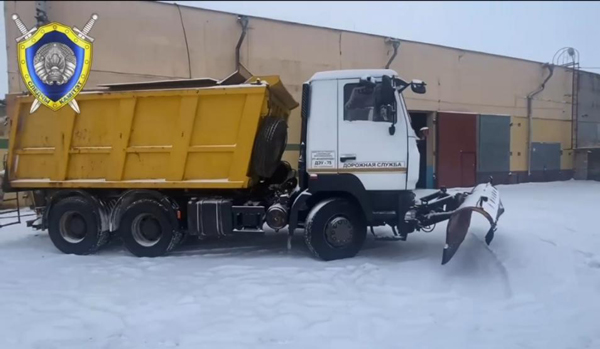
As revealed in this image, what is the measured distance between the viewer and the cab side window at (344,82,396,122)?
19.3ft

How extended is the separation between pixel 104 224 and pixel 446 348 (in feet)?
17.8

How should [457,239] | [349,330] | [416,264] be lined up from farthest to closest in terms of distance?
[416,264] → [457,239] → [349,330]

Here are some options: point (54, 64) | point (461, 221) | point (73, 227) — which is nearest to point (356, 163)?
point (461, 221)

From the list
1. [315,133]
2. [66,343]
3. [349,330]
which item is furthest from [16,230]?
[349,330]

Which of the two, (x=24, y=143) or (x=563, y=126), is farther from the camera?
(x=563, y=126)

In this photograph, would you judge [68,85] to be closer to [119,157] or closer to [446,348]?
[119,157]

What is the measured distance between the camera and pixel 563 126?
11.0 metres

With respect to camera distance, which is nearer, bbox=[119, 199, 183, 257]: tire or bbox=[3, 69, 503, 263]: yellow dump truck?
bbox=[3, 69, 503, 263]: yellow dump truck

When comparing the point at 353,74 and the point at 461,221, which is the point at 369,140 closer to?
the point at 353,74

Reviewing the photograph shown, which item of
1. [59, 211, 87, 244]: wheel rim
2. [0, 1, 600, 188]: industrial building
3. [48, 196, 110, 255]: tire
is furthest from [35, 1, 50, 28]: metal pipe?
[59, 211, 87, 244]: wheel rim

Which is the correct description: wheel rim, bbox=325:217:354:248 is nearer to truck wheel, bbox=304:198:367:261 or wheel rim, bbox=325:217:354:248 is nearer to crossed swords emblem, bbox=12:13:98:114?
truck wheel, bbox=304:198:367:261

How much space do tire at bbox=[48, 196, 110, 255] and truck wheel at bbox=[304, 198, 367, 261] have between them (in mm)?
3382

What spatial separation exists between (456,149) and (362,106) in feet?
33.7

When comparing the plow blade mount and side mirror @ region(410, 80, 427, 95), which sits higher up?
side mirror @ region(410, 80, 427, 95)
